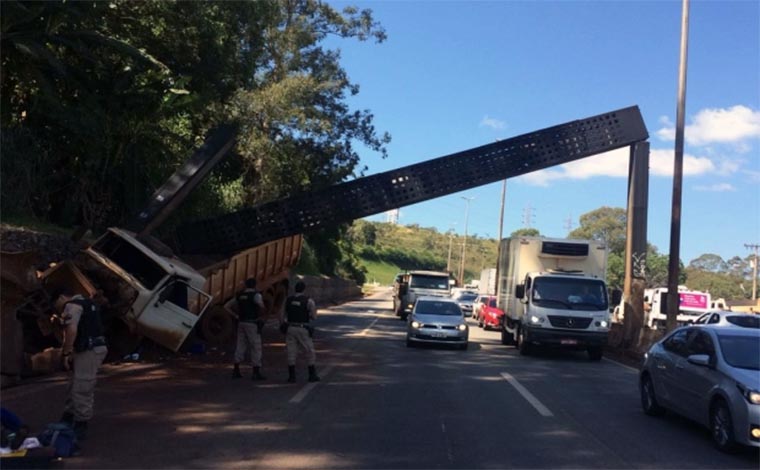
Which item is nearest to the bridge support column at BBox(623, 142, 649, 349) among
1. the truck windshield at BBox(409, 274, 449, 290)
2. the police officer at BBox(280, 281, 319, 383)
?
the police officer at BBox(280, 281, 319, 383)

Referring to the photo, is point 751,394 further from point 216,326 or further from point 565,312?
point 216,326

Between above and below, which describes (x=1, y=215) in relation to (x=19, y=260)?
above

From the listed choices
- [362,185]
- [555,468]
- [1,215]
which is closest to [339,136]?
[362,185]

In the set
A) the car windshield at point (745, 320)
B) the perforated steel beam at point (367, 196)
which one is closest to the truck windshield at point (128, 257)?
the perforated steel beam at point (367, 196)

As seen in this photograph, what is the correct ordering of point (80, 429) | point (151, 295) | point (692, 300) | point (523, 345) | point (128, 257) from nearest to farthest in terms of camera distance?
point (80, 429), point (151, 295), point (128, 257), point (523, 345), point (692, 300)

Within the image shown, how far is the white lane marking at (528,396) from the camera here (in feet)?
33.6

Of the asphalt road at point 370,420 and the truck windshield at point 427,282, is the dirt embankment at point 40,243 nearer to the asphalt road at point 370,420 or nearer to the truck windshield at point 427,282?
the asphalt road at point 370,420

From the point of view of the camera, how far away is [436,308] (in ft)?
68.9

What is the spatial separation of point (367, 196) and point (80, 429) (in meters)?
13.3

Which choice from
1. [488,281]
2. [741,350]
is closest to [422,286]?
[488,281]

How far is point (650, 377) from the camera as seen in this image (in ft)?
33.7

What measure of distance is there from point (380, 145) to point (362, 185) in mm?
10661

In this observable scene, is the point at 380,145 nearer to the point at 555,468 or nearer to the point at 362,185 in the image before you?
the point at 362,185

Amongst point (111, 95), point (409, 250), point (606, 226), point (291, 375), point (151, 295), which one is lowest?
point (291, 375)
